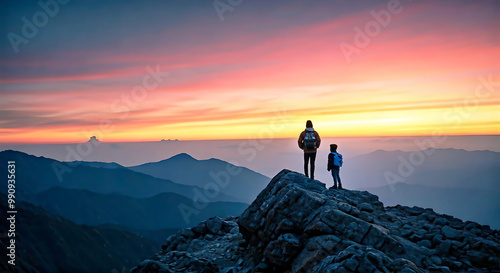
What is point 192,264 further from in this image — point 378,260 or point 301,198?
point 378,260

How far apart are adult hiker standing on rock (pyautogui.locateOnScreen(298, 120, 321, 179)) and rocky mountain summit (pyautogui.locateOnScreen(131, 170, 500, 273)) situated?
10.0 ft

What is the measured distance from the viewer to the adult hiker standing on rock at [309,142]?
87.0ft

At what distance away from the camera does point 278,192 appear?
22.0 metres

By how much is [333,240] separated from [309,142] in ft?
36.2

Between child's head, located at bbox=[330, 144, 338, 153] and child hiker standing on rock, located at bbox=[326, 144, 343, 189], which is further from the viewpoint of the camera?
child's head, located at bbox=[330, 144, 338, 153]

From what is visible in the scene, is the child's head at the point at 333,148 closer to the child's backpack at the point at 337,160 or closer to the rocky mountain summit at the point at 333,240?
the child's backpack at the point at 337,160

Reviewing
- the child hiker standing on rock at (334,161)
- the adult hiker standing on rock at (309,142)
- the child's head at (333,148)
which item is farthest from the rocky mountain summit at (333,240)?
the child's head at (333,148)

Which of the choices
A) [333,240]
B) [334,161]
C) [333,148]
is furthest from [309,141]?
[333,240]

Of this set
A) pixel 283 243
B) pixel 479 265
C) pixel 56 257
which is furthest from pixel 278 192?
pixel 56 257

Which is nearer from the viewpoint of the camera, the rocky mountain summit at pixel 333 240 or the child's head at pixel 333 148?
the rocky mountain summit at pixel 333 240

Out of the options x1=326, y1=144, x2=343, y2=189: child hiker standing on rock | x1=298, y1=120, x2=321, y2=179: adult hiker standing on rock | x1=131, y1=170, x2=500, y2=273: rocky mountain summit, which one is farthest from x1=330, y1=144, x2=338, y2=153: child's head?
x1=131, y1=170, x2=500, y2=273: rocky mountain summit

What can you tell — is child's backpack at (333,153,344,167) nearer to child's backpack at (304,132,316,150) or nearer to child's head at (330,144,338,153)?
child's head at (330,144,338,153)

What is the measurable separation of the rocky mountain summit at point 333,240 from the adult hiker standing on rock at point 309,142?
3.05 meters

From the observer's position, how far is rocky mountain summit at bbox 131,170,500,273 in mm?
16031
